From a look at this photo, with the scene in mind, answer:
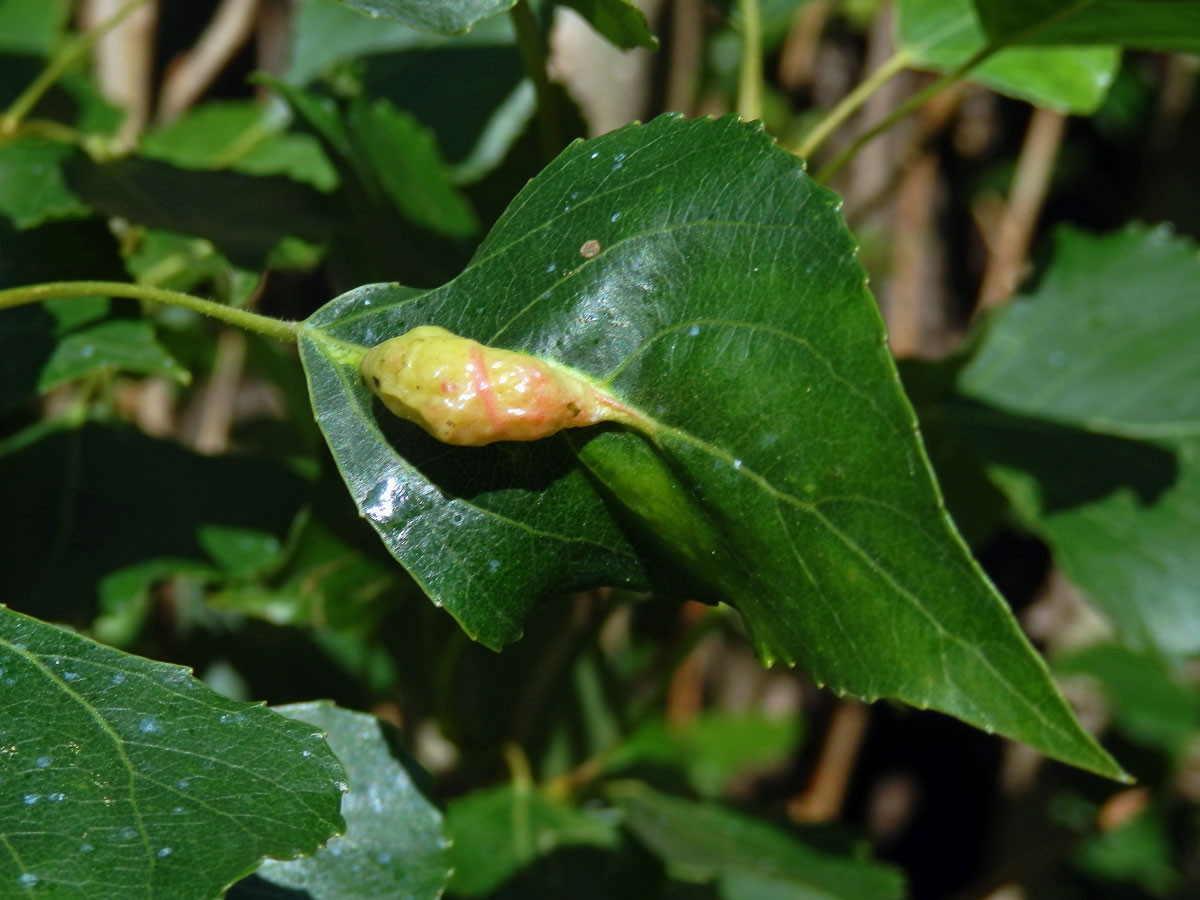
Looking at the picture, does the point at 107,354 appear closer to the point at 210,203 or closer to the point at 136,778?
the point at 210,203

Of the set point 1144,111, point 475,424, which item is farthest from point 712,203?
point 1144,111

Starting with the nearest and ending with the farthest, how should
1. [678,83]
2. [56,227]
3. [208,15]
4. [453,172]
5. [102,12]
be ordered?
[56,227] → [453,172] → [678,83] → [102,12] → [208,15]

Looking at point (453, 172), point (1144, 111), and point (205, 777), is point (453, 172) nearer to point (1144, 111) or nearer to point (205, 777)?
point (205, 777)

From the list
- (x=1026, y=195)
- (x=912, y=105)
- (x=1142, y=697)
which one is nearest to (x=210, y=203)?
(x=912, y=105)

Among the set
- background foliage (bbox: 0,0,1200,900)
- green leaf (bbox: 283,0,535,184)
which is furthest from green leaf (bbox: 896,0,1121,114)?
green leaf (bbox: 283,0,535,184)

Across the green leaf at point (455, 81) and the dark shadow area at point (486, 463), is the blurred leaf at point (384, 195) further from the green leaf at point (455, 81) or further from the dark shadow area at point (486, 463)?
the dark shadow area at point (486, 463)

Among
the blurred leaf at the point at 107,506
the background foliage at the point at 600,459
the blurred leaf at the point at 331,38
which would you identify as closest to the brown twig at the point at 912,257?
the background foliage at the point at 600,459
